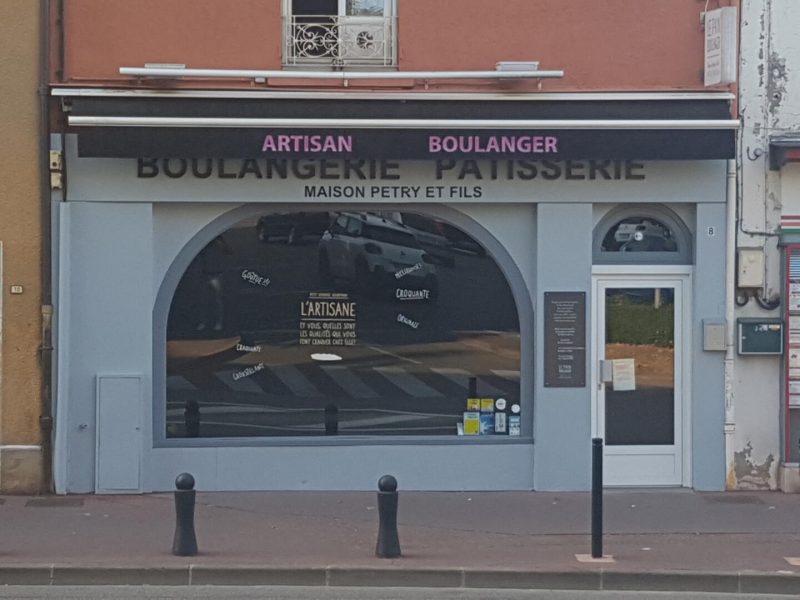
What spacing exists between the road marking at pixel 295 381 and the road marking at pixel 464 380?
128 centimetres

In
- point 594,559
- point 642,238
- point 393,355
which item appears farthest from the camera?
point 642,238

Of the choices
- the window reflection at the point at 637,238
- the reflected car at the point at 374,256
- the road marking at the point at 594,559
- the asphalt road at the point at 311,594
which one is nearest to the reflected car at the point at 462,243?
Answer: the reflected car at the point at 374,256

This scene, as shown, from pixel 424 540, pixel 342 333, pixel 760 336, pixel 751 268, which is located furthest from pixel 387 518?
pixel 751 268

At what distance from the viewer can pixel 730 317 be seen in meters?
13.4

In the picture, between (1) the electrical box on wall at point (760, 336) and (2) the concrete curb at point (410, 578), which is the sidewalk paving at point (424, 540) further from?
(1) the electrical box on wall at point (760, 336)

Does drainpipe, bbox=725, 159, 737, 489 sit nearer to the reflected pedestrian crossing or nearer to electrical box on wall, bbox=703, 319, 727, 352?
electrical box on wall, bbox=703, 319, 727, 352

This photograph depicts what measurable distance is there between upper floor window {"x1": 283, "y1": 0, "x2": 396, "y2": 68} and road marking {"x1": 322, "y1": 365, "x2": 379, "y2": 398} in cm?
309

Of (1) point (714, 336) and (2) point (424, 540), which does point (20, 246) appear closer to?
(2) point (424, 540)

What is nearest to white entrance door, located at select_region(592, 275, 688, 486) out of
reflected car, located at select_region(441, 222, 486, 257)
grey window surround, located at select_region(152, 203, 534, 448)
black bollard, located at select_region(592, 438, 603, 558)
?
grey window surround, located at select_region(152, 203, 534, 448)

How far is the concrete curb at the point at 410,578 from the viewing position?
391 inches

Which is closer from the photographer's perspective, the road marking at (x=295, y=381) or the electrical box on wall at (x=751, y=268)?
the electrical box on wall at (x=751, y=268)

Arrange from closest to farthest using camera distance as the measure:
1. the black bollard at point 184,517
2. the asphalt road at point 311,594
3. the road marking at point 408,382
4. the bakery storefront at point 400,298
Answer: the asphalt road at point 311,594, the black bollard at point 184,517, the bakery storefront at point 400,298, the road marking at point 408,382

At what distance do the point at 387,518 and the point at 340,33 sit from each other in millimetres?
5335

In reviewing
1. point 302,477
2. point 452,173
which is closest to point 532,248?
point 452,173
